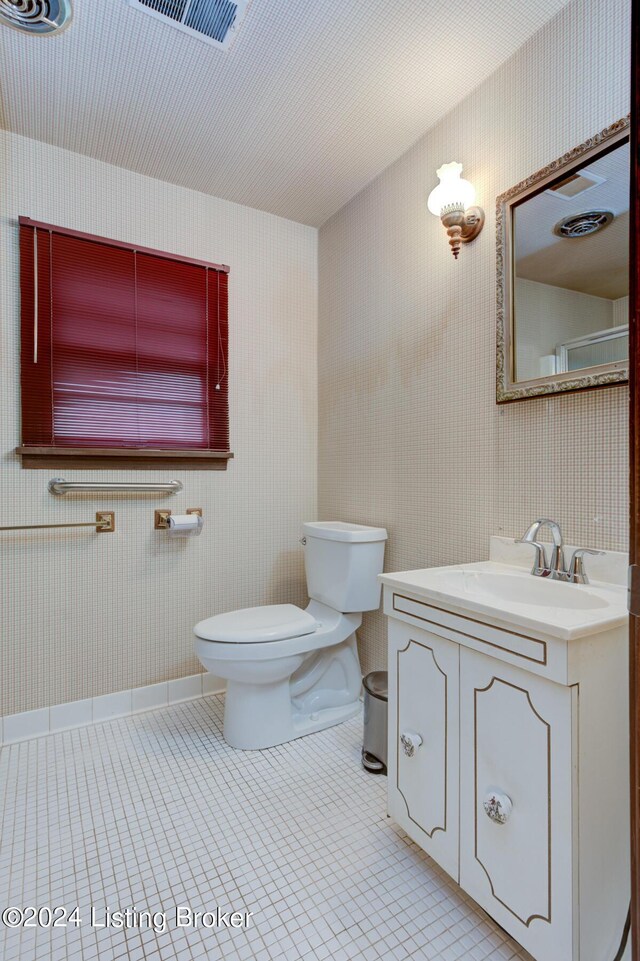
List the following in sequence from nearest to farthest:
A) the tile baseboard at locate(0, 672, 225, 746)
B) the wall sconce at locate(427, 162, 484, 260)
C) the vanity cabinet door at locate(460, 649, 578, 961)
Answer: the vanity cabinet door at locate(460, 649, 578, 961), the wall sconce at locate(427, 162, 484, 260), the tile baseboard at locate(0, 672, 225, 746)

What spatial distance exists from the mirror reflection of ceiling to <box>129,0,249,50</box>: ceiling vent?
102cm

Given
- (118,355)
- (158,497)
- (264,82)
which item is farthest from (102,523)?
(264,82)

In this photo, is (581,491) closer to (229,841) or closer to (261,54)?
(229,841)

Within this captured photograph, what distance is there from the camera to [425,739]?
1.24 meters

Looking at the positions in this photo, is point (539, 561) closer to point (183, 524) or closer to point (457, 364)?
point (457, 364)

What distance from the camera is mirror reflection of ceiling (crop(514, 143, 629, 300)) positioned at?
1.24 m

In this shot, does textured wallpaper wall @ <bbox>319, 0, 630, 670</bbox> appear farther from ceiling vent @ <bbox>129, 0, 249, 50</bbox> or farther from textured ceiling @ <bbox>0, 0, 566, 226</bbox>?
ceiling vent @ <bbox>129, 0, 249, 50</bbox>

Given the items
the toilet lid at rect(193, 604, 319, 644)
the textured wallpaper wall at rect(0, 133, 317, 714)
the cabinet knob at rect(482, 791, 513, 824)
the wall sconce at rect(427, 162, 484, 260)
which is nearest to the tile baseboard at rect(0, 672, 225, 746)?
the textured wallpaper wall at rect(0, 133, 317, 714)

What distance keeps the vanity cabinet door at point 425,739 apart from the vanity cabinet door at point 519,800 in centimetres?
4

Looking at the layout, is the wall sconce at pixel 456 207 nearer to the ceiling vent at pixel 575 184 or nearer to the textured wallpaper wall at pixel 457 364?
the textured wallpaper wall at pixel 457 364

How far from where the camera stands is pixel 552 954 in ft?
3.05

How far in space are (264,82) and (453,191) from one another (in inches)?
29.6

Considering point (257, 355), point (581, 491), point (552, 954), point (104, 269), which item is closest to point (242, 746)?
point (552, 954)

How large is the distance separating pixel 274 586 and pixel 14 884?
1.47 meters
